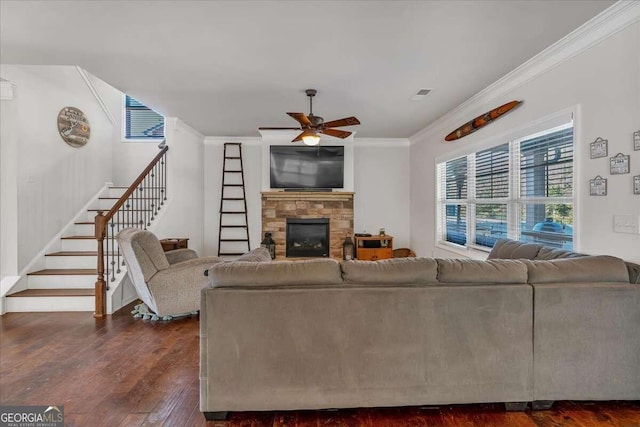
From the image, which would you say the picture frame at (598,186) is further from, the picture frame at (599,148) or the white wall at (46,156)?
the white wall at (46,156)

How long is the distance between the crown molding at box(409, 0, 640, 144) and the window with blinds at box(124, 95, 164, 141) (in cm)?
550

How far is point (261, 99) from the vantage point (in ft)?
13.6

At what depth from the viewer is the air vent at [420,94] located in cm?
387

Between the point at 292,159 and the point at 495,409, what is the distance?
4.90 metres

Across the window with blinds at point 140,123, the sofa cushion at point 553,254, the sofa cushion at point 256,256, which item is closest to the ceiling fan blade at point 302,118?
the sofa cushion at point 256,256

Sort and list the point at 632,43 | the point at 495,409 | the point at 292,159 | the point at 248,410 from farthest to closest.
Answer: the point at 292,159
the point at 632,43
the point at 495,409
the point at 248,410

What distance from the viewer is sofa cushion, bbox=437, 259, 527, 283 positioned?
75.4 inches

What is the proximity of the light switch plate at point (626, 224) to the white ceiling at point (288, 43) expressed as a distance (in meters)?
1.42

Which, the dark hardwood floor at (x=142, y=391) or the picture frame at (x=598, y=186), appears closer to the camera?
the dark hardwood floor at (x=142, y=391)

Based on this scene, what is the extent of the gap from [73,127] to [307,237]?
4037 mm

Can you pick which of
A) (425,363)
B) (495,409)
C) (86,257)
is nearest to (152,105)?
(86,257)

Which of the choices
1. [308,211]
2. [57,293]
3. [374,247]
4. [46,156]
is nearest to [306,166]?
[308,211]

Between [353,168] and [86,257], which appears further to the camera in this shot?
[353,168]

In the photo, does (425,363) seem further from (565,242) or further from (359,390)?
(565,242)
